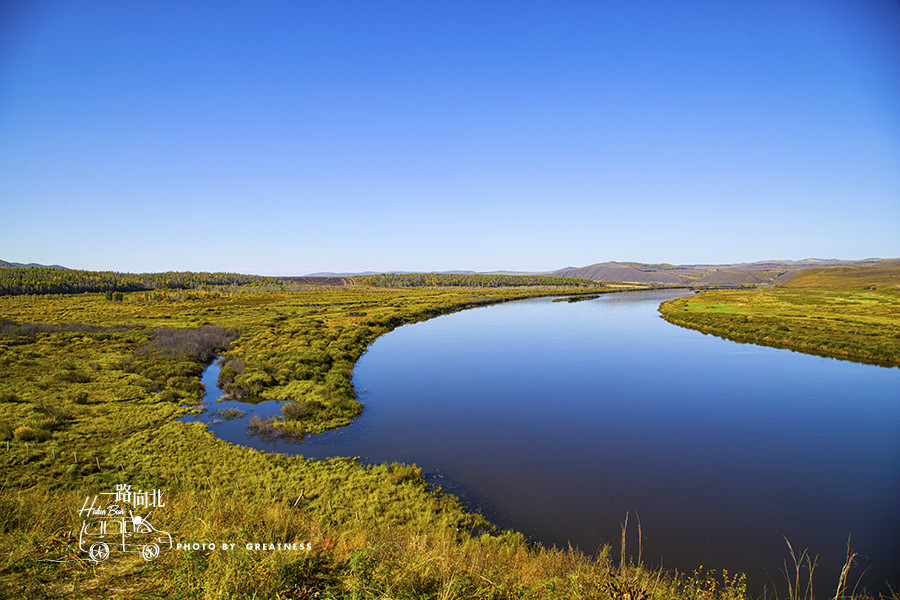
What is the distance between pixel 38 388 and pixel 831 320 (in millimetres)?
62135

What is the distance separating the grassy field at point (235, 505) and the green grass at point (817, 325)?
1233 inches

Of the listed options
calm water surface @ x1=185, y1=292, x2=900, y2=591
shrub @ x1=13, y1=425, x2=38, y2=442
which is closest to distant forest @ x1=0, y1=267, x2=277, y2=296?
calm water surface @ x1=185, y1=292, x2=900, y2=591

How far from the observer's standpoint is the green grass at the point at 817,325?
94.0ft

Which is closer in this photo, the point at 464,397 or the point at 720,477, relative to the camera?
the point at 720,477

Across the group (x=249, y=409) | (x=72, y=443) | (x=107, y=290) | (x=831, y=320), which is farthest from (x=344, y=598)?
(x=107, y=290)

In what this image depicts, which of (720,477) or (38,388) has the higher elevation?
(38,388)

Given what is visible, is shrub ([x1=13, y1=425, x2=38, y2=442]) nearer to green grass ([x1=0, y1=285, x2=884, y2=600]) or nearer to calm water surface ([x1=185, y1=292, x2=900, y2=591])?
green grass ([x1=0, y1=285, x2=884, y2=600])

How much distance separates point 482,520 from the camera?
9.66m

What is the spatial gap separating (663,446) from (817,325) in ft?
117

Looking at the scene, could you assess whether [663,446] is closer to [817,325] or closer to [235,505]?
[235,505]

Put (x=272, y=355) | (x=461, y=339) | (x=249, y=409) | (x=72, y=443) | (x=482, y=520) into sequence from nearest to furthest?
(x=482, y=520), (x=72, y=443), (x=249, y=409), (x=272, y=355), (x=461, y=339)

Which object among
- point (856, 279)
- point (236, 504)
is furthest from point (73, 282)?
point (856, 279)

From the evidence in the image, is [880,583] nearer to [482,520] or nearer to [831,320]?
[482,520]

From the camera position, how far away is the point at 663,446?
556 inches
